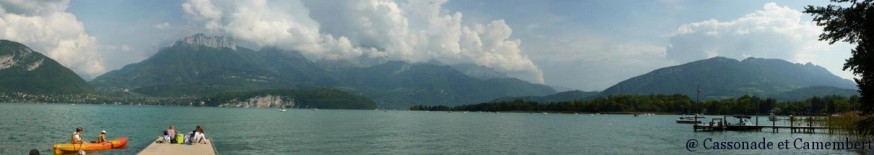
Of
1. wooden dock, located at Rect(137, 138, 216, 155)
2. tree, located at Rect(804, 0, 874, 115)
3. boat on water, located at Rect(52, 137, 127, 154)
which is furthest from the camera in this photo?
boat on water, located at Rect(52, 137, 127, 154)

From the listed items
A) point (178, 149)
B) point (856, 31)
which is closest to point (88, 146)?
point (178, 149)

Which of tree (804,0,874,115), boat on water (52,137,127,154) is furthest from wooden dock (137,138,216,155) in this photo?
tree (804,0,874,115)

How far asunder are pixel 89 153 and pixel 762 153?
56.6m

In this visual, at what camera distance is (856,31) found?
31922mm

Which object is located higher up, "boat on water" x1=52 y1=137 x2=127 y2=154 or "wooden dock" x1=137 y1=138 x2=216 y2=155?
"wooden dock" x1=137 y1=138 x2=216 y2=155

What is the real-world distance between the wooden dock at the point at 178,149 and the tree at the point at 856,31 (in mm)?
37952

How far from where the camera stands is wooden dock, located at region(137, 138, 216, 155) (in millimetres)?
41219

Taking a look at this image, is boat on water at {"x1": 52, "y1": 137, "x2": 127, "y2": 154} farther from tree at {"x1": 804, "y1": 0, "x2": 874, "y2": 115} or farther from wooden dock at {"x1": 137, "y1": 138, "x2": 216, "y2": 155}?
tree at {"x1": 804, "y1": 0, "x2": 874, "y2": 115}

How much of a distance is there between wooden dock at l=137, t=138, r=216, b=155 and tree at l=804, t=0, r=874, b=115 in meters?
38.0

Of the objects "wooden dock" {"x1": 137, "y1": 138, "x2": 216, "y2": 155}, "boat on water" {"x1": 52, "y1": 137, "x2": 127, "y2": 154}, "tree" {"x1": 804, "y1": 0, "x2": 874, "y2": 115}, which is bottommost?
"boat on water" {"x1": 52, "y1": 137, "x2": 127, "y2": 154}

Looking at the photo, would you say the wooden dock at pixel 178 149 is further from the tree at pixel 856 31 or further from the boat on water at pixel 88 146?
the tree at pixel 856 31

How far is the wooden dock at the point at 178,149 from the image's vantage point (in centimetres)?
4122

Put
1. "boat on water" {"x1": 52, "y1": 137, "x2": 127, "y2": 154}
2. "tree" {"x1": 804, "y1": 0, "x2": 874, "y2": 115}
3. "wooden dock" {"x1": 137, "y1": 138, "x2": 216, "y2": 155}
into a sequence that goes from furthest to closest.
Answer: "boat on water" {"x1": 52, "y1": 137, "x2": 127, "y2": 154}
"wooden dock" {"x1": 137, "y1": 138, "x2": 216, "y2": 155}
"tree" {"x1": 804, "y1": 0, "x2": 874, "y2": 115}

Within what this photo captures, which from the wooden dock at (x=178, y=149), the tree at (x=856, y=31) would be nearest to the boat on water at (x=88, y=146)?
the wooden dock at (x=178, y=149)
